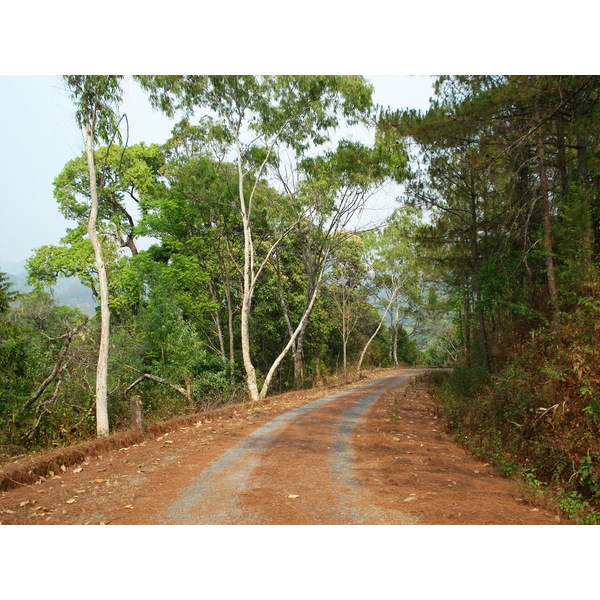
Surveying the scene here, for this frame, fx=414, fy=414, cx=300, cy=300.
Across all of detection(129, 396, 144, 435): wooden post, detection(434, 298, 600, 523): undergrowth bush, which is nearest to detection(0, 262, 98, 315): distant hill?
detection(129, 396, 144, 435): wooden post

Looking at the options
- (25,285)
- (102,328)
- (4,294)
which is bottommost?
(102,328)

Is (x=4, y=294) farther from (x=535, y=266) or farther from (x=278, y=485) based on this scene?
(x=535, y=266)

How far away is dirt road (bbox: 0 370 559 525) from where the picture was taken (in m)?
4.13

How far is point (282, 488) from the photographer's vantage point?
15.6 ft

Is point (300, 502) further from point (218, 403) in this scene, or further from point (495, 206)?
point (495, 206)

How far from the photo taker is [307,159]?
1603cm

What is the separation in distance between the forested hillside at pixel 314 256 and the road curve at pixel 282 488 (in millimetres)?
2358

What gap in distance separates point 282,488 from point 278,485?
0.37 ft

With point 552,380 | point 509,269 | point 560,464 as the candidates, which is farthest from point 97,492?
point 509,269

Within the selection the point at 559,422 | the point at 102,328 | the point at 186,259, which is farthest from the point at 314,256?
the point at 559,422

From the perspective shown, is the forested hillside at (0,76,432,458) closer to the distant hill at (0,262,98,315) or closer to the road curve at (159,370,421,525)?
the distant hill at (0,262,98,315)

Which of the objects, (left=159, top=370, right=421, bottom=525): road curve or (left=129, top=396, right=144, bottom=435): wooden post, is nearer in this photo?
(left=159, top=370, right=421, bottom=525): road curve

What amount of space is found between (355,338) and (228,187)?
20.0 meters

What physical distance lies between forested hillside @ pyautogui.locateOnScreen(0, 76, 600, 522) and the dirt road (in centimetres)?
100
